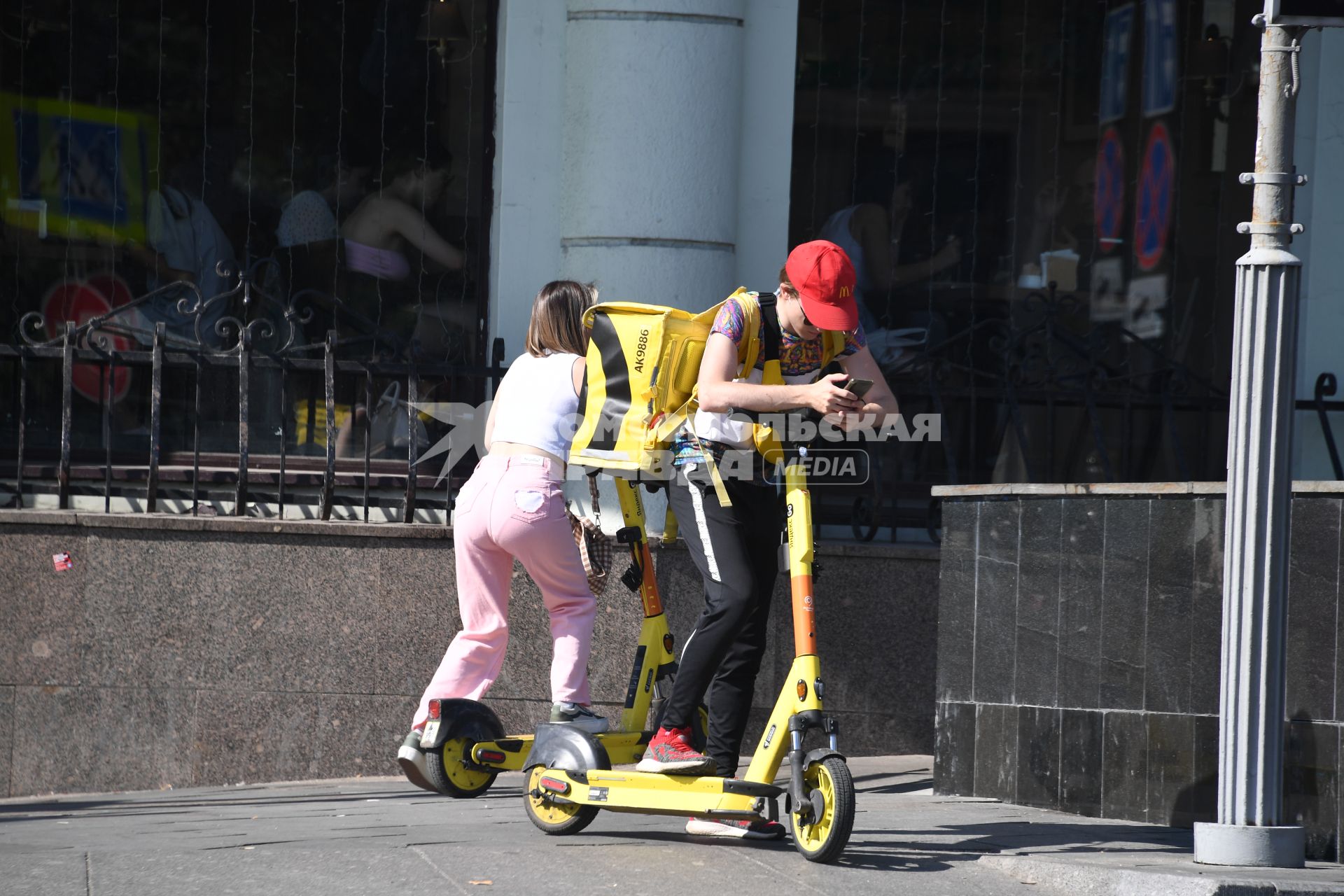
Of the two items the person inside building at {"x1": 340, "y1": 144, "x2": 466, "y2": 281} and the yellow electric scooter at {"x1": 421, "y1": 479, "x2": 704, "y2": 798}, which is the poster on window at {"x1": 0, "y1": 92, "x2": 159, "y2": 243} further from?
the yellow electric scooter at {"x1": 421, "y1": 479, "x2": 704, "y2": 798}

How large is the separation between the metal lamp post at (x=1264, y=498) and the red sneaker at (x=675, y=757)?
148cm

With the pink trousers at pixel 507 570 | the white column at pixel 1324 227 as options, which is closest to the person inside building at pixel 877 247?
the white column at pixel 1324 227

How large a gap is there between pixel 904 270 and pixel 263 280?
10.8ft

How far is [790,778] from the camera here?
4863mm

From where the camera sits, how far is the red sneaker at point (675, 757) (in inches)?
191

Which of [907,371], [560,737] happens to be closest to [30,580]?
[560,737]

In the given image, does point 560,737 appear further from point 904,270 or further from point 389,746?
point 904,270

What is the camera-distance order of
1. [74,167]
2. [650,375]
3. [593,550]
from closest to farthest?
[650,375] → [593,550] → [74,167]

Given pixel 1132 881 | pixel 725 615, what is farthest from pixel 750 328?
pixel 1132 881

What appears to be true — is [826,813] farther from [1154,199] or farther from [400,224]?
[1154,199]

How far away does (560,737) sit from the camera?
16.8 ft

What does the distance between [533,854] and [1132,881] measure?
5.71 feet

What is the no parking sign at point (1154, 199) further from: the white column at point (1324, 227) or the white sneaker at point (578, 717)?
the white sneaker at point (578, 717)

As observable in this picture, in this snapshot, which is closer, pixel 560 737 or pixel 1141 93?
pixel 560 737
